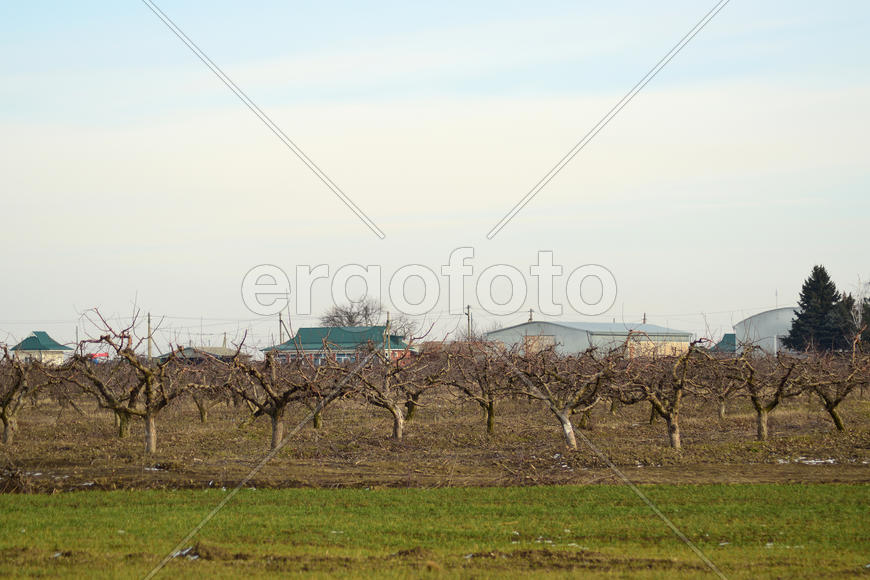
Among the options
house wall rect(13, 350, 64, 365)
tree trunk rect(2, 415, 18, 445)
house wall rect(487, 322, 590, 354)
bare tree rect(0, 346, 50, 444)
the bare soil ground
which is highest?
house wall rect(487, 322, 590, 354)

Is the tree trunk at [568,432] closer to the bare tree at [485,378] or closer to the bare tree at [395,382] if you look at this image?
the bare tree at [485,378]

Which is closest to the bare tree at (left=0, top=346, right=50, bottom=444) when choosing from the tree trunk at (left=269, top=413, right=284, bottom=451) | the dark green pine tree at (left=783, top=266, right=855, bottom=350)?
the tree trunk at (left=269, top=413, right=284, bottom=451)

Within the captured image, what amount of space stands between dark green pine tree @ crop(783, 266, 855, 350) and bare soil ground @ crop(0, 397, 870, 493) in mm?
35230

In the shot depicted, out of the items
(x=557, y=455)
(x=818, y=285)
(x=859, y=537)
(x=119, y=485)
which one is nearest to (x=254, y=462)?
(x=119, y=485)

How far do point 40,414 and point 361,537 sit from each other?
113 ft

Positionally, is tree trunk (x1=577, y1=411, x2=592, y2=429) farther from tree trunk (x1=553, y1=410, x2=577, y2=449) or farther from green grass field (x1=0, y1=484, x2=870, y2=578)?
green grass field (x1=0, y1=484, x2=870, y2=578)

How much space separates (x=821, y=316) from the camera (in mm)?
67438

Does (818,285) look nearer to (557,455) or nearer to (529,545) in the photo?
(557,455)

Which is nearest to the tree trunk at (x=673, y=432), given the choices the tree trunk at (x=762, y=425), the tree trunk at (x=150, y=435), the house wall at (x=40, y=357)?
the tree trunk at (x=762, y=425)

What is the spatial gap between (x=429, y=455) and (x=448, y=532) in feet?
32.1

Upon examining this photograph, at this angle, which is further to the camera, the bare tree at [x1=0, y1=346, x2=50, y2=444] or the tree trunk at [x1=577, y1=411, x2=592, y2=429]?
the tree trunk at [x1=577, y1=411, x2=592, y2=429]

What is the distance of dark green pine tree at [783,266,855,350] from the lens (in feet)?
218

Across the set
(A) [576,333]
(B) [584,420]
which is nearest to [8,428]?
(B) [584,420]

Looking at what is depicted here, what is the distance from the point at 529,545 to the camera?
1258 cm
